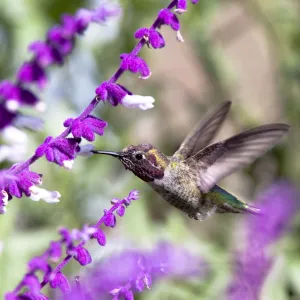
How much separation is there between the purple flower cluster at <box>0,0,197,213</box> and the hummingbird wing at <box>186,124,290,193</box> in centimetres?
51

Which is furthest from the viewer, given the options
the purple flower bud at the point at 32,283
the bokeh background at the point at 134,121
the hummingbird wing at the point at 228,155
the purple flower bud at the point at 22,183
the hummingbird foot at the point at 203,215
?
the bokeh background at the point at 134,121

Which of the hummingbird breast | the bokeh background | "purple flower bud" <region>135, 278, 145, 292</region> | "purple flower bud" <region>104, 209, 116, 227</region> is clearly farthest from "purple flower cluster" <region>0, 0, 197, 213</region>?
the bokeh background

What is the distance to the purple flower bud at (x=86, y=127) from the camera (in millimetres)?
1048

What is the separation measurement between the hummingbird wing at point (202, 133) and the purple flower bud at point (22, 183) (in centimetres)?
67

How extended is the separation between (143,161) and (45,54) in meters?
0.52

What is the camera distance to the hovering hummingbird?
1518 mm

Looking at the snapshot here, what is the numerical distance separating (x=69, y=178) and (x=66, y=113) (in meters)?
0.44

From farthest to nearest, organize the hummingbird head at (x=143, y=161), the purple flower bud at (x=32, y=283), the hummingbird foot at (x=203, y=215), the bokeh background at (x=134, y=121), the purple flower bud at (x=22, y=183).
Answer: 1. the bokeh background at (x=134, y=121)
2. the hummingbird foot at (x=203, y=215)
3. the hummingbird head at (x=143, y=161)
4. the purple flower bud at (x=22, y=183)
5. the purple flower bud at (x=32, y=283)

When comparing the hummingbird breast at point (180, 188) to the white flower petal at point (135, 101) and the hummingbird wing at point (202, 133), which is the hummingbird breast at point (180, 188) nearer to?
the hummingbird wing at point (202, 133)

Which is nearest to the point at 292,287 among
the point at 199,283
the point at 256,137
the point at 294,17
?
the point at 199,283

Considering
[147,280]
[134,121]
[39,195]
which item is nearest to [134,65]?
[39,195]

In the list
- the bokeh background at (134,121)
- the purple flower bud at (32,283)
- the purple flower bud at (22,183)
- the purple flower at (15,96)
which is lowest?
the purple flower bud at (32,283)

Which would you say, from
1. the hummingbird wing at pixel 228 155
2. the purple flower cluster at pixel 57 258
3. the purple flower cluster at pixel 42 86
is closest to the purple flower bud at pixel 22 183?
the purple flower cluster at pixel 42 86

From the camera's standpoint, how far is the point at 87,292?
1.14m
